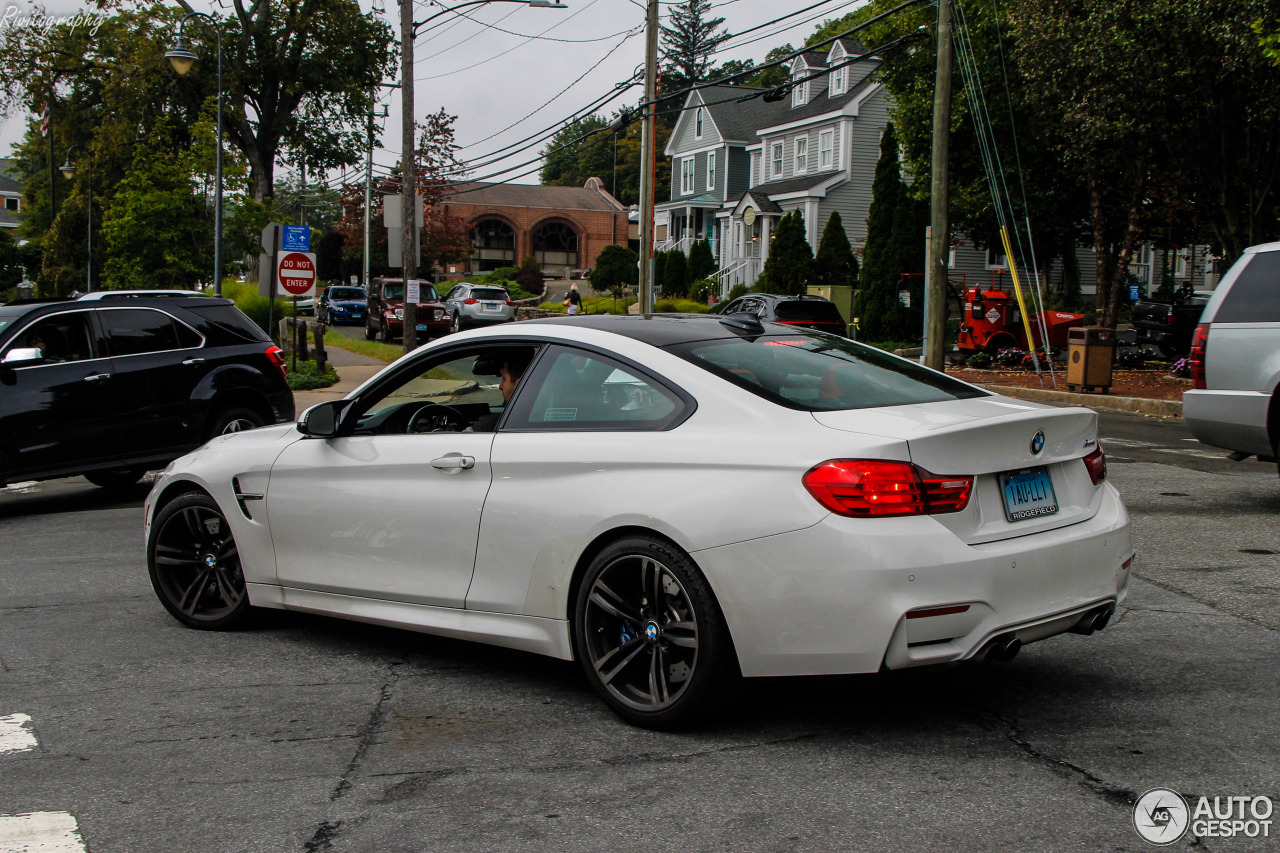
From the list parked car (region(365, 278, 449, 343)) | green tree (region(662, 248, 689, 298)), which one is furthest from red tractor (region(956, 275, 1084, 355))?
green tree (region(662, 248, 689, 298))

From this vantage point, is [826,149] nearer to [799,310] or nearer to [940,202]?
[799,310]

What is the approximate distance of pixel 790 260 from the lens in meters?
42.5

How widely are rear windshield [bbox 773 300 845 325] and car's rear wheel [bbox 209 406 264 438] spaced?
13944 millimetres

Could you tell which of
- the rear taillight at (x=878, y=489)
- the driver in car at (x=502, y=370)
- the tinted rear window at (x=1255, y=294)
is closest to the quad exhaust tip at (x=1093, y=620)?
the rear taillight at (x=878, y=489)

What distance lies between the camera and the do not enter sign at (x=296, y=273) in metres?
20.8

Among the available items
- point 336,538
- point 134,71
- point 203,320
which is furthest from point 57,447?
point 134,71

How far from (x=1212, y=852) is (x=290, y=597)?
157 inches

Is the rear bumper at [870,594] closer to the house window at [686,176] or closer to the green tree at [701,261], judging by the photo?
the green tree at [701,261]

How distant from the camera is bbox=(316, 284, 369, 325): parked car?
5181cm

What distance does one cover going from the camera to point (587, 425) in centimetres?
472

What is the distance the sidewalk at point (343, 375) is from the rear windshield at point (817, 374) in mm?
11958

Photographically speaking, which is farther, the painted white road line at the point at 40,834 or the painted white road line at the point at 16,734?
the painted white road line at the point at 16,734

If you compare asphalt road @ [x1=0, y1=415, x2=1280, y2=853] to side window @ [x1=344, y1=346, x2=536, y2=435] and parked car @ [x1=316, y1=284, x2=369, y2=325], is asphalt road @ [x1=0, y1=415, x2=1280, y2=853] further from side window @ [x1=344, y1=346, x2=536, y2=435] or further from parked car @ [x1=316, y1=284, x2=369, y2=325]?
parked car @ [x1=316, y1=284, x2=369, y2=325]

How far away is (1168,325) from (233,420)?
22851mm
